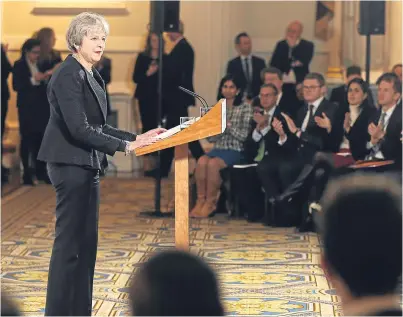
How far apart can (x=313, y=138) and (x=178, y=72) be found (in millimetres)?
4183

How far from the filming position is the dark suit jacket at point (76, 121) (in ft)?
15.2

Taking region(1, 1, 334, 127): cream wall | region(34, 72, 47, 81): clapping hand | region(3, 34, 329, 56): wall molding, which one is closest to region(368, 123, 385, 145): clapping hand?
region(34, 72, 47, 81): clapping hand

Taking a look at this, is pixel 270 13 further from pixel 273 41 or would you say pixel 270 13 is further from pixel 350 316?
pixel 350 316

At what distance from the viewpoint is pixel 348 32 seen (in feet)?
48.9

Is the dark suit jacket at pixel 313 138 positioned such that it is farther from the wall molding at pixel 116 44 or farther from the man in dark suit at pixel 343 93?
the wall molding at pixel 116 44

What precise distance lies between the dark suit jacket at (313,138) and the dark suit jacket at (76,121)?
4491mm

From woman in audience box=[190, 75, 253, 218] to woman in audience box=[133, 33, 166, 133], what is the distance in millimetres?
3271

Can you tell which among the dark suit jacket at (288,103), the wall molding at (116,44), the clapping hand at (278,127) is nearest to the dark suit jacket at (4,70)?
the wall molding at (116,44)

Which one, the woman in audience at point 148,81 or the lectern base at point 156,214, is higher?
the woman in audience at point 148,81

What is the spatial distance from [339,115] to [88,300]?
15.5 feet

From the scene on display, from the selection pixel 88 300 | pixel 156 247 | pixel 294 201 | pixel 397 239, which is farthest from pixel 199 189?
pixel 397 239

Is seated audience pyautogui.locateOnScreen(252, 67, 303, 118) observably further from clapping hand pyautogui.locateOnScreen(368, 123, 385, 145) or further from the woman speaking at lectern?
the woman speaking at lectern

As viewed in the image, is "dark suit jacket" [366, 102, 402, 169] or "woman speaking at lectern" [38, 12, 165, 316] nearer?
"woman speaking at lectern" [38, 12, 165, 316]

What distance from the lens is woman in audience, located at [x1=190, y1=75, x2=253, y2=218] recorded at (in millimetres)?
9820
